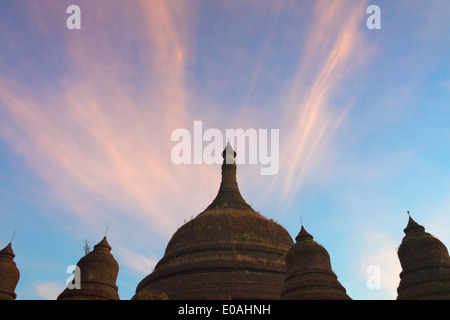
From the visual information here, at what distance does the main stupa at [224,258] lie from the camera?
971 inches

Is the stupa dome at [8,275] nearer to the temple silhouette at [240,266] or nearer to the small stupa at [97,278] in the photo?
the temple silhouette at [240,266]

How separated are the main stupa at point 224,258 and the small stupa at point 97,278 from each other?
10.0 ft

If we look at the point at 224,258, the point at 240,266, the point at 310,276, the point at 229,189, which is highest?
the point at 229,189

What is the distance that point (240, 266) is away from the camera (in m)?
26.3

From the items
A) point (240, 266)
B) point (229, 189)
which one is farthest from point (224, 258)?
point (229, 189)

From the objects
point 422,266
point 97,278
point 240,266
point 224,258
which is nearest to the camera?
point 422,266

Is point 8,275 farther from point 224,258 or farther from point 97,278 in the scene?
point 224,258

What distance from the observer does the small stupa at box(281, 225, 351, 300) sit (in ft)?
60.5

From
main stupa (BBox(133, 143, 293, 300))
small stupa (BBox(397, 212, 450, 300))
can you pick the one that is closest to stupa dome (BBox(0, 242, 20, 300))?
main stupa (BBox(133, 143, 293, 300))

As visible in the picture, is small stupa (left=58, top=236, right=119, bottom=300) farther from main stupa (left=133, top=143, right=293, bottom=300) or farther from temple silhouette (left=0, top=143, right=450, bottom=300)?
main stupa (left=133, top=143, right=293, bottom=300)

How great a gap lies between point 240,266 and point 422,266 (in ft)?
38.5

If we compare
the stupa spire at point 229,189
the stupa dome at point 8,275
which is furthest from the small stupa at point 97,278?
the stupa spire at point 229,189

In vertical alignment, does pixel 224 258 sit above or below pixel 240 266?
above
